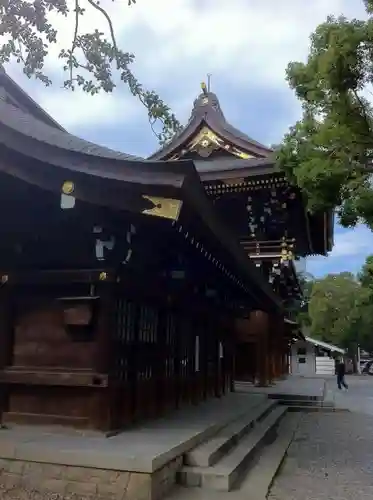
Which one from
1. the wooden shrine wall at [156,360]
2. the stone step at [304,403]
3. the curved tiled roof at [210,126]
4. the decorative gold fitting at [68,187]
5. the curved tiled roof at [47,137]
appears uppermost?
the curved tiled roof at [210,126]

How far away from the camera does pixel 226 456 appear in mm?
6594

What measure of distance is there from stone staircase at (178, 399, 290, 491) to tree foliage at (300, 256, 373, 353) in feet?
125

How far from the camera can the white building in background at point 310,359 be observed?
144 ft

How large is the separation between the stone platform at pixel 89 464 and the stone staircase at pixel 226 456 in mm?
160

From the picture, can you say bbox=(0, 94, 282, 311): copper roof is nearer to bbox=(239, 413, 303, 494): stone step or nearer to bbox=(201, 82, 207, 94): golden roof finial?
bbox=(239, 413, 303, 494): stone step

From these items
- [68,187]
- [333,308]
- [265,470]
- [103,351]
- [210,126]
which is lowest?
[265,470]

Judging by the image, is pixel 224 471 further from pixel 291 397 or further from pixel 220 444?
pixel 291 397

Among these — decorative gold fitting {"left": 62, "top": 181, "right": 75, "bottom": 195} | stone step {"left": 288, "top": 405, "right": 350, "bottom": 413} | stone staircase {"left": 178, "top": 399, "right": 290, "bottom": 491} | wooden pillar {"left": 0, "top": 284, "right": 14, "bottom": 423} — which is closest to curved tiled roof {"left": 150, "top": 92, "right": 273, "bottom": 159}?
stone step {"left": 288, "top": 405, "right": 350, "bottom": 413}

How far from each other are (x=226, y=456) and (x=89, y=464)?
86.4 inches

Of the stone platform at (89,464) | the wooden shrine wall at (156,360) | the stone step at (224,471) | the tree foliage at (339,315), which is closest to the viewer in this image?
the stone platform at (89,464)

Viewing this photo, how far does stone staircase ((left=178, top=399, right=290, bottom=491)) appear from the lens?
565 cm

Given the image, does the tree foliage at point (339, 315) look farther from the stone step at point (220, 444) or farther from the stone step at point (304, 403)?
the stone step at point (220, 444)

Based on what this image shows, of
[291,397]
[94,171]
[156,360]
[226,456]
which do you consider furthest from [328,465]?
[291,397]

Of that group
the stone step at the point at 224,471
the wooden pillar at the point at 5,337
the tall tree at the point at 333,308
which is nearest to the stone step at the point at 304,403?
the stone step at the point at 224,471
